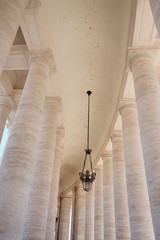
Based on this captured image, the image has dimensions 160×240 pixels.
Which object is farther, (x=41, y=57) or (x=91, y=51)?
(x=91, y=51)

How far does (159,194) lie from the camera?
26.0 ft

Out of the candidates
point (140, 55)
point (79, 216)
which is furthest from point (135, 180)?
point (79, 216)

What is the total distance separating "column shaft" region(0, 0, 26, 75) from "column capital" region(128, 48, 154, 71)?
23.1ft

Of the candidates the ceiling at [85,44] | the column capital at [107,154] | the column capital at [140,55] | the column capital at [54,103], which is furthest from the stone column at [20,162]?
the column capital at [107,154]

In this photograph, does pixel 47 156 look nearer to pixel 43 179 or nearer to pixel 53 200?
pixel 43 179

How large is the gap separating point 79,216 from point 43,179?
26.8 m

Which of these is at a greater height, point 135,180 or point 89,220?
point 89,220

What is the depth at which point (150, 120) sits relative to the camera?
9.66 m

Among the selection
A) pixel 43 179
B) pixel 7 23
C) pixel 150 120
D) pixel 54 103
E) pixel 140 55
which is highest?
pixel 54 103

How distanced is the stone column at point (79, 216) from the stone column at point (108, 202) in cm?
1573

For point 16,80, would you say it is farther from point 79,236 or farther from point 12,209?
point 79,236

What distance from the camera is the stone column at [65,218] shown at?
40406 millimetres

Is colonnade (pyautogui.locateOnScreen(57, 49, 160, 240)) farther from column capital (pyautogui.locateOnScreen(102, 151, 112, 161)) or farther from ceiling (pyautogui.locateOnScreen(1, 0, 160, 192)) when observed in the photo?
column capital (pyautogui.locateOnScreen(102, 151, 112, 161))

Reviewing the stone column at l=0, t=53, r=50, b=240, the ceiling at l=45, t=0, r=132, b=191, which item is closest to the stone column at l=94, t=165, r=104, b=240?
the ceiling at l=45, t=0, r=132, b=191
